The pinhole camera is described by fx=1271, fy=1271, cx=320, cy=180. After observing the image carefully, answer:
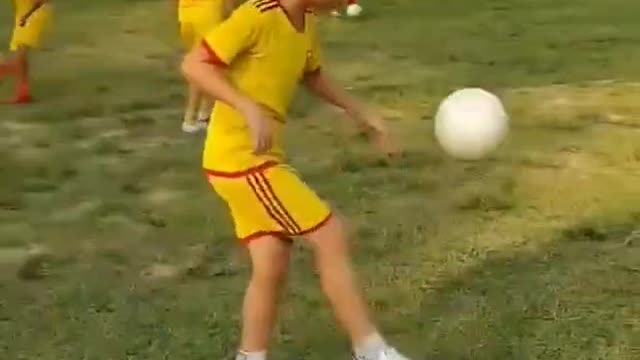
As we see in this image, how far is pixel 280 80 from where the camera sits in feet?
12.0

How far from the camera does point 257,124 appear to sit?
3334 millimetres

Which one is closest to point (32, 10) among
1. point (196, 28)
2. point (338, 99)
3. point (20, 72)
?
point (20, 72)

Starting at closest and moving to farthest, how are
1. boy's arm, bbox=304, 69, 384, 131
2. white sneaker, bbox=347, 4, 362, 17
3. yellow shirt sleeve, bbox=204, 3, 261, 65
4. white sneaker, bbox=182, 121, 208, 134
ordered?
yellow shirt sleeve, bbox=204, 3, 261, 65
boy's arm, bbox=304, 69, 384, 131
white sneaker, bbox=182, 121, 208, 134
white sneaker, bbox=347, 4, 362, 17

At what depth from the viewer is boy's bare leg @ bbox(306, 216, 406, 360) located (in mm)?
3672

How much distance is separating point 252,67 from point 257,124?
298mm

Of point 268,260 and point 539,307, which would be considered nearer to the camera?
point 268,260

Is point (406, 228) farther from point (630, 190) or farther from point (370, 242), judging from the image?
point (630, 190)

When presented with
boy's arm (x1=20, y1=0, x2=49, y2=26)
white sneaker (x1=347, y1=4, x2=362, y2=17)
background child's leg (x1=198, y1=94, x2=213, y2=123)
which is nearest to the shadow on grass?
background child's leg (x1=198, y1=94, x2=213, y2=123)

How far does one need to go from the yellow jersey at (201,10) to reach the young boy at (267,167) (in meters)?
3.44

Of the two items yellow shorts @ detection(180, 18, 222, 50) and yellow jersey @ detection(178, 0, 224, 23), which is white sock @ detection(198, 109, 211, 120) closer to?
yellow shorts @ detection(180, 18, 222, 50)

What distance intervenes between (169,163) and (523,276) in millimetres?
2568

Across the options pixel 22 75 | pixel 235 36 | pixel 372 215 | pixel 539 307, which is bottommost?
pixel 22 75

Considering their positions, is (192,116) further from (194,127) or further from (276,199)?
(276,199)

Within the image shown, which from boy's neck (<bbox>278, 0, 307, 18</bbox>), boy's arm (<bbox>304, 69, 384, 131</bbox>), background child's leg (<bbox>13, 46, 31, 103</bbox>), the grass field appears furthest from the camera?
background child's leg (<bbox>13, 46, 31, 103</bbox>)
